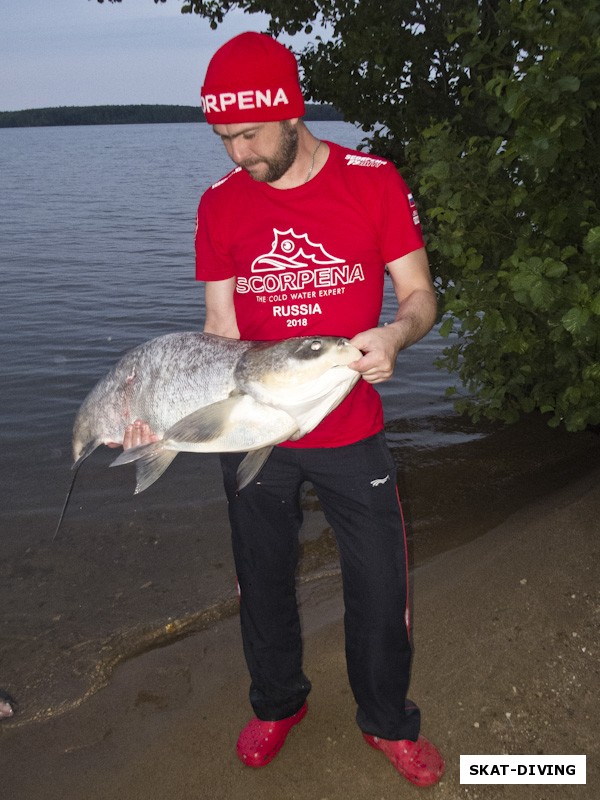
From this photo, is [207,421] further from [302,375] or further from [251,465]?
[302,375]

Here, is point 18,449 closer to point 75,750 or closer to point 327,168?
point 75,750

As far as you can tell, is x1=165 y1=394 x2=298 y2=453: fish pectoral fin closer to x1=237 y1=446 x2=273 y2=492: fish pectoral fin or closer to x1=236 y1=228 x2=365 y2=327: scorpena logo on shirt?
x1=237 y1=446 x2=273 y2=492: fish pectoral fin

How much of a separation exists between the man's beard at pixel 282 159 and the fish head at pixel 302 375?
0.79 meters

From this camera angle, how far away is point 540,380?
756 cm

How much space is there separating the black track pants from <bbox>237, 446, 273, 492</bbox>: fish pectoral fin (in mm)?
199

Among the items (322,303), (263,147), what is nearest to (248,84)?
(263,147)

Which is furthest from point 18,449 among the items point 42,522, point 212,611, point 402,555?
point 402,555

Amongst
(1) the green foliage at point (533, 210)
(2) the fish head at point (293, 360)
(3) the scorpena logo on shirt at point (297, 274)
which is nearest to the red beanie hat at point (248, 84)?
(3) the scorpena logo on shirt at point (297, 274)

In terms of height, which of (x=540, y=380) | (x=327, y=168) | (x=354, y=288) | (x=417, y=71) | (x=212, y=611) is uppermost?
(x=417, y=71)

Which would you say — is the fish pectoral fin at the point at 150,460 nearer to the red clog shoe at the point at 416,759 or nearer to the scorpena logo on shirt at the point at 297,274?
the scorpena logo on shirt at the point at 297,274

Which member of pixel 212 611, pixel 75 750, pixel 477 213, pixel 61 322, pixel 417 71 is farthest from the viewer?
pixel 61 322

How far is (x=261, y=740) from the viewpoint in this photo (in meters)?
4.29

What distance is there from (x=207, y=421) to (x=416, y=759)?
207 cm

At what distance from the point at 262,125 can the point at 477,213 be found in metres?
3.43
